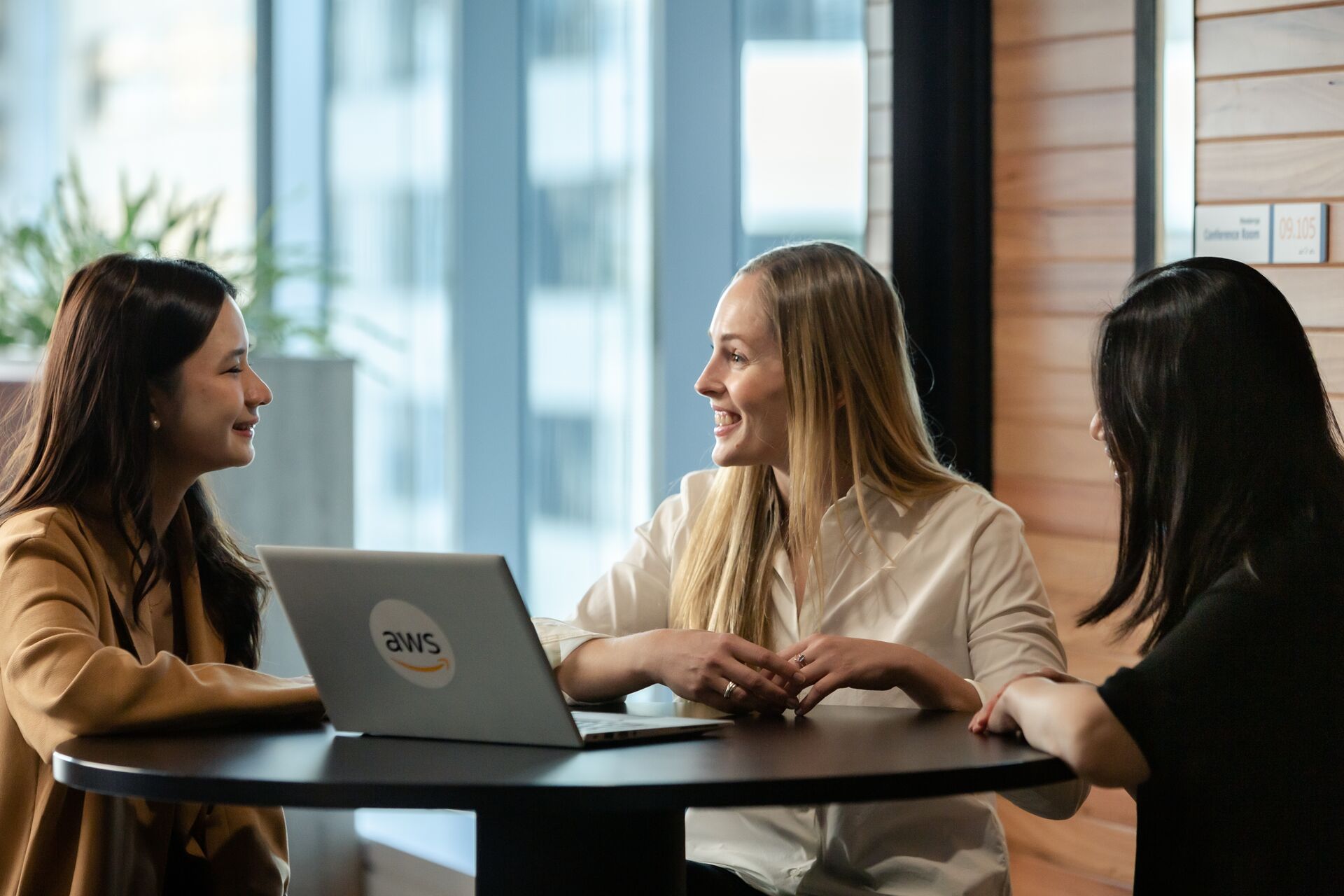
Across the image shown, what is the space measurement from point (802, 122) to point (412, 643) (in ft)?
8.22

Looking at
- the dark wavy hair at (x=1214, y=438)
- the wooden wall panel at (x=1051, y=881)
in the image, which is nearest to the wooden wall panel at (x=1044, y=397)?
the wooden wall panel at (x=1051, y=881)

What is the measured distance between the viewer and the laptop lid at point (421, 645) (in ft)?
4.36

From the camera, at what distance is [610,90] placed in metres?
4.31

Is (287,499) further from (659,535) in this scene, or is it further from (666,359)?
(659,535)

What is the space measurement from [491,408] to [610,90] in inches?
41.2

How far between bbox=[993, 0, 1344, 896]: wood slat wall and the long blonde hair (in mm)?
957

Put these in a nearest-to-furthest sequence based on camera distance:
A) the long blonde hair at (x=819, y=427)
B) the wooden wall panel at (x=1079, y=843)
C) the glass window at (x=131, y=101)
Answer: the long blonde hair at (x=819, y=427) < the wooden wall panel at (x=1079, y=843) < the glass window at (x=131, y=101)

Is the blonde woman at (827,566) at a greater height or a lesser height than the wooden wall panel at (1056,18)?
lesser

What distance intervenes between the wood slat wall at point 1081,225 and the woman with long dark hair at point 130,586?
1.64m

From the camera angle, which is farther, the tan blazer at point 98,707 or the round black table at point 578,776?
the tan blazer at point 98,707

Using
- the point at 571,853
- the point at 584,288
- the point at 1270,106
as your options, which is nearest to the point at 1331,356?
the point at 1270,106

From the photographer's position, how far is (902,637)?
6.23 ft

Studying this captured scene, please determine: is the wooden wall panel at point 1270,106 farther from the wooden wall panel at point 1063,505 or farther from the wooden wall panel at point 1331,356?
the wooden wall panel at point 1063,505

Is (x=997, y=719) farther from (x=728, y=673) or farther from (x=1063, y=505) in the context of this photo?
(x=1063, y=505)
